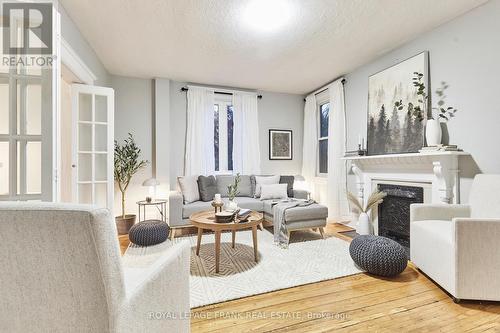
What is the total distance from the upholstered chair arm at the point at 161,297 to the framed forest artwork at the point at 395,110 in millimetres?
3021

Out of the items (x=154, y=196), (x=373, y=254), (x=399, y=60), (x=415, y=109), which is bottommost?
(x=373, y=254)

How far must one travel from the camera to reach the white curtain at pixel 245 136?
16.0ft

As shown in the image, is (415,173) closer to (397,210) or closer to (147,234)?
(397,210)

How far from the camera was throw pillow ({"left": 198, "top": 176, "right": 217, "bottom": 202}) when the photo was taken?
405 cm

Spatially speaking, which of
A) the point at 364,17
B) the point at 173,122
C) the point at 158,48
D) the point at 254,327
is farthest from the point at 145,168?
the point at 364,17

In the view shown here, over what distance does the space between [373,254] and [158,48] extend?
3474 mm

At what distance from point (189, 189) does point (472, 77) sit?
3762 millimetres

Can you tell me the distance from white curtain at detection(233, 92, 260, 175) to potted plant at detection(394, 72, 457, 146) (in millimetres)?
2697

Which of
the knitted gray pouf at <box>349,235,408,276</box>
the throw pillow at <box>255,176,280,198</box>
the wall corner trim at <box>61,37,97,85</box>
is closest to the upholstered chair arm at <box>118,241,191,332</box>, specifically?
the knitted gray pouf at <box>349,235,408,276</box>

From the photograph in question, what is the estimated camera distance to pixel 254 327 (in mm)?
1573

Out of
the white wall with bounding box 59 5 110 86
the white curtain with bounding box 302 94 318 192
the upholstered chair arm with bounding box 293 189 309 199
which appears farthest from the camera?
the white curtain with bounding box 302 94 318 192

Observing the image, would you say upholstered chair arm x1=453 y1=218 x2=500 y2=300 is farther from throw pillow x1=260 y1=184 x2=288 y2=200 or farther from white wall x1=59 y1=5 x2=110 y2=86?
white wall x1=59 y1=5 x2=110 y2=86

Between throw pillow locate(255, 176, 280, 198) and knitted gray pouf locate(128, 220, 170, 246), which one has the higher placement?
throw pillow locate(255, 176, 280, 198)

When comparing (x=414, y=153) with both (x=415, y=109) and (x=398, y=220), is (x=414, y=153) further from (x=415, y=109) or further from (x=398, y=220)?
(x=398, y=220)
